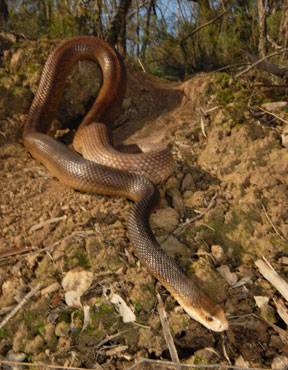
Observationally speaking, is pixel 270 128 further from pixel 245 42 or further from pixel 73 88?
pixel 245 42

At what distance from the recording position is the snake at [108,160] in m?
2.76

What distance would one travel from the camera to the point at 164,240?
3.31 m

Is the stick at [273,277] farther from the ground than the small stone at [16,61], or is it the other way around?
the small stone at [16,61]

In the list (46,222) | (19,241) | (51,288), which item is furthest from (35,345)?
(46,222)

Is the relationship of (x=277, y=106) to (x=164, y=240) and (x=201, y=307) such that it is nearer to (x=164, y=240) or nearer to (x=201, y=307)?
(x=164, y=240)

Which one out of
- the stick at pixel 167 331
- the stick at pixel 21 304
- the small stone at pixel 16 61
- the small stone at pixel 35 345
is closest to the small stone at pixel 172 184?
the stick at pixel 167 331

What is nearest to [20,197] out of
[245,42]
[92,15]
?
[92,15]

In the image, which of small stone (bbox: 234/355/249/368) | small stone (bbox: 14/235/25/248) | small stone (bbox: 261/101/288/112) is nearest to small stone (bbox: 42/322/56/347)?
small stone (bbox: 14/235/25/248)

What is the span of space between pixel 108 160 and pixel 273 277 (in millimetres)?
2543

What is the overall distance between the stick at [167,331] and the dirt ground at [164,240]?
0.04 m

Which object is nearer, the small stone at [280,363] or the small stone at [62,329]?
the small stone at [280,363]

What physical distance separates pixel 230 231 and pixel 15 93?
13.9 ft

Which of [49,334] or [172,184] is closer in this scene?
[49,334]

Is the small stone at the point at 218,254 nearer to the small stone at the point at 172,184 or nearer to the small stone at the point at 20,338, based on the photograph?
the small stone at the point at 172,184
